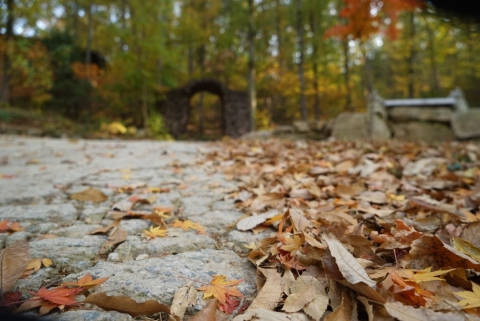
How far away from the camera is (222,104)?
11.1 meters

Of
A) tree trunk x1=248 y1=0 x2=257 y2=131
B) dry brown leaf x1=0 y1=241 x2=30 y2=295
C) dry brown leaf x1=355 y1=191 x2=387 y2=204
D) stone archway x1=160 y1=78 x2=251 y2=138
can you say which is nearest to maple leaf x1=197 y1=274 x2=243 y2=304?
dry brown leaf x1=0 y1=241 x2=30 y2=295

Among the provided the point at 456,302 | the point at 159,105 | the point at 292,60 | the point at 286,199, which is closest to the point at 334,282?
the point at 456,302

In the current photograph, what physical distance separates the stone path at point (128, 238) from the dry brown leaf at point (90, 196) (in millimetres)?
47

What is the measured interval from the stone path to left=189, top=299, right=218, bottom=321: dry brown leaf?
4 cm

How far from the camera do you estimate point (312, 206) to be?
1369 mm

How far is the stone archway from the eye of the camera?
35.8 ft

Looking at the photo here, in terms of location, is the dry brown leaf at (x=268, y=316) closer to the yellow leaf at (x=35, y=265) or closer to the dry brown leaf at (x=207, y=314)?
the dry brown leaf at (x=207, y=314)

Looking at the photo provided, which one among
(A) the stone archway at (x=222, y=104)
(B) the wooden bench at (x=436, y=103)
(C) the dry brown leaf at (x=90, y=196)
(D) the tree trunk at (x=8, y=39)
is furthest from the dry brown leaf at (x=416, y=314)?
(D) the tree trunk at (x=8, y=39)

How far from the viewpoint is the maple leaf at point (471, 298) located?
1.92ft

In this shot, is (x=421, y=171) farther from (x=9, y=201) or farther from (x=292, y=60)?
(x=292, y=60)

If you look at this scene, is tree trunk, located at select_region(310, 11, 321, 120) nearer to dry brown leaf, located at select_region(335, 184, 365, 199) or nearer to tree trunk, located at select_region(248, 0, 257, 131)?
tree trunk, located at select_region(248, 0, 257, 131)

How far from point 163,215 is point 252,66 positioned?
9.17 m

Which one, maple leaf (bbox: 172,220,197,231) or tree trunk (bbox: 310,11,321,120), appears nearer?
maple leaf (bbox: 172,220,197,231)

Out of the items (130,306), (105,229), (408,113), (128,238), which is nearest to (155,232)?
(128,238)
